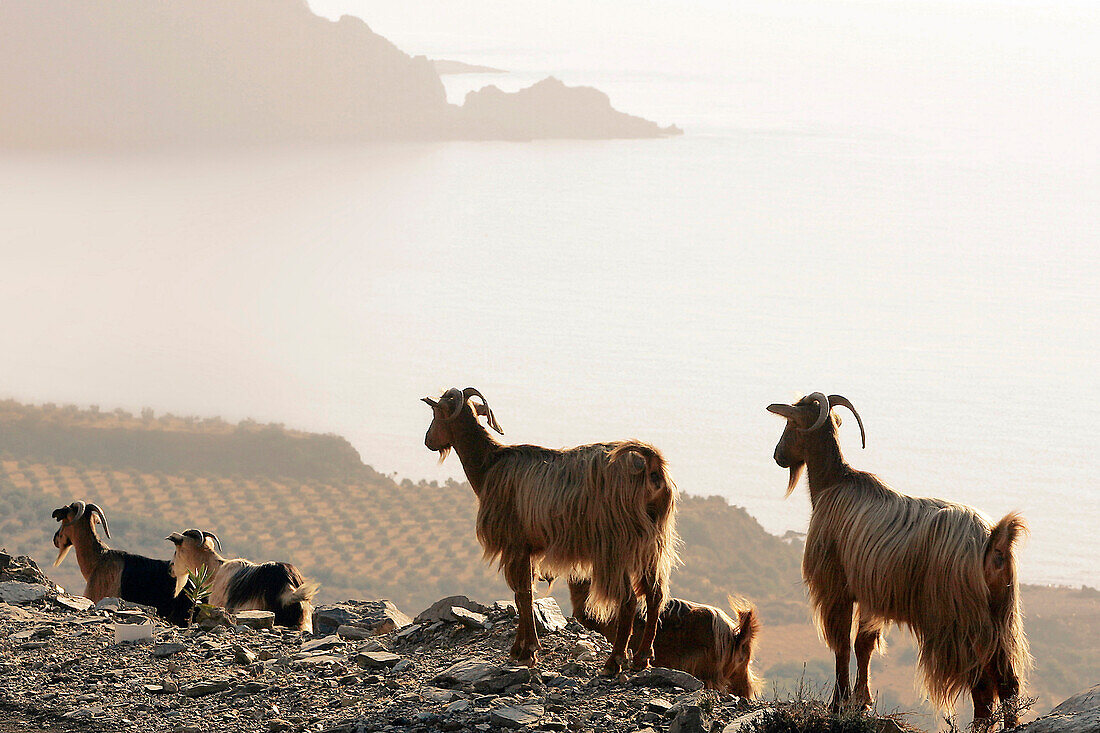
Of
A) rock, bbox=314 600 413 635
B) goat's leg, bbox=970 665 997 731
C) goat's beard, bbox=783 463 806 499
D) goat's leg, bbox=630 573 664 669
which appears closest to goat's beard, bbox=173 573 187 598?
rock, bbox=314 600 413 635

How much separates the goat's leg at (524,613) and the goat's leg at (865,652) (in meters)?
2.47

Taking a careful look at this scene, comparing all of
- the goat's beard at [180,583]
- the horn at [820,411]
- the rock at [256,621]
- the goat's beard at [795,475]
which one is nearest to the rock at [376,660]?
the rock at [256,621]

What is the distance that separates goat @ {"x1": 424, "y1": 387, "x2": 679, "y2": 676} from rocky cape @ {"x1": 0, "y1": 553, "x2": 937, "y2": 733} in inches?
20.9

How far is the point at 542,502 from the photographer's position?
28.3 feet

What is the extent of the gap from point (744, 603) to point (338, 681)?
3517 millimetres

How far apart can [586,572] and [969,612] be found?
9.43 feet

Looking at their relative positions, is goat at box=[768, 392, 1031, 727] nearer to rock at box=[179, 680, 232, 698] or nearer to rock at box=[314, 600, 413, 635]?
rock at box=[179, 680, 232, 698]

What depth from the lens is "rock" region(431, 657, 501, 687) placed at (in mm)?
8359

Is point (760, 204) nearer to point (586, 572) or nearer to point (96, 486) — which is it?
point (96, 486)

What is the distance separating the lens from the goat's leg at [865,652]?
782 cm

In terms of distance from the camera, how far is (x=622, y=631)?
8375mm

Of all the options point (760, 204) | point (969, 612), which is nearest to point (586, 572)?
point (969, 612)

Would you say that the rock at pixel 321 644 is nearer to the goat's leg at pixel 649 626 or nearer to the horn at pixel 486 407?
the horn at pixel 486 407

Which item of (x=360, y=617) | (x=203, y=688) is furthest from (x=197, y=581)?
(x=203, y=688)
